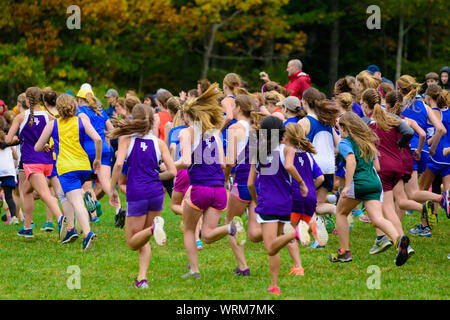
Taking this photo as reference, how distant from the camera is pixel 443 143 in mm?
11125

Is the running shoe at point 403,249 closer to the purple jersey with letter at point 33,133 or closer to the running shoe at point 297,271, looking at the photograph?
the running shoe at point 297,271

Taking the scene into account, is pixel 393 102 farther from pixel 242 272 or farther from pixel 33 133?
pixel 33 133

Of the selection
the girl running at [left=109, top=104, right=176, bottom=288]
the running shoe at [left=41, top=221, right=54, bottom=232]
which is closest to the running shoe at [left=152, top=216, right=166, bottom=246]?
the girl running at [left=109, top=104, right=176, bottom=288]

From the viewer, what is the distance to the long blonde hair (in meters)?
7.90

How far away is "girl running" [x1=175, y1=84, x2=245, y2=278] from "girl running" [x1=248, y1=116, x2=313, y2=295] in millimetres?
Result: 702

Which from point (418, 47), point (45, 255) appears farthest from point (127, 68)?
point (45, 255)

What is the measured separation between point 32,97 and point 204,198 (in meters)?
4.13

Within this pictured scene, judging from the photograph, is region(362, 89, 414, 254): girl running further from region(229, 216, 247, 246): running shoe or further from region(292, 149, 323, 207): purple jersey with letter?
region(229, 216, 247, 246): running shoe

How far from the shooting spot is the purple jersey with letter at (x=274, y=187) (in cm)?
709

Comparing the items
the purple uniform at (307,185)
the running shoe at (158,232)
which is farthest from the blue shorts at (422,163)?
the running shoe at (158,232)

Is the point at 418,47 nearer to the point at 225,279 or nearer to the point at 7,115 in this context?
the point at 7,115

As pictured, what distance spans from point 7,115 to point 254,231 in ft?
26.9

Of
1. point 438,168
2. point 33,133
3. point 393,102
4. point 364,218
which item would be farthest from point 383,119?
point 33,133

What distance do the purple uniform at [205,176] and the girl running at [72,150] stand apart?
98.0 inches
